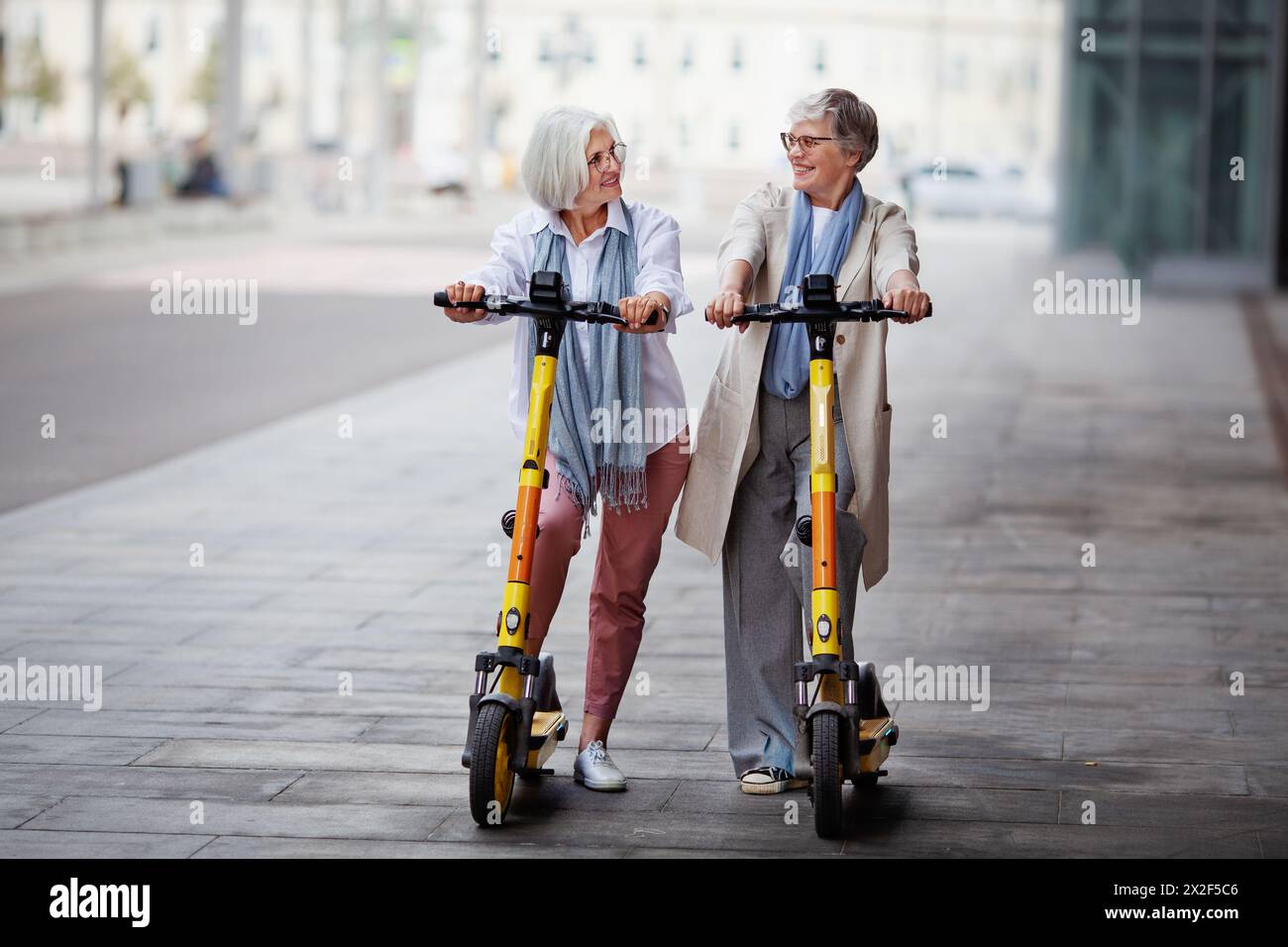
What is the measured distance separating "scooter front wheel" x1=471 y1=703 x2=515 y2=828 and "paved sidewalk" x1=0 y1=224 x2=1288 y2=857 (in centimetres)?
7

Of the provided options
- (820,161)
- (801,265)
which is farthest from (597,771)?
(820,161)

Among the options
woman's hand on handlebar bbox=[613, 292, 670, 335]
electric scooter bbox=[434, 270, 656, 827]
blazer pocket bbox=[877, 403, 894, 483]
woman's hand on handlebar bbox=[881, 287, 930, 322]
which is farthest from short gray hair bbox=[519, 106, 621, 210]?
blazer pocket bbox=[877, 403, 894, 483]

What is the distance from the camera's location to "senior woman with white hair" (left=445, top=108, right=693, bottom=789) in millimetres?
4699

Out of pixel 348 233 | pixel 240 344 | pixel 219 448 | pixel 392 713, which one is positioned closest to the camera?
pixel 392 713

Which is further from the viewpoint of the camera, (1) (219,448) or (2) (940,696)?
(1) (219,448)

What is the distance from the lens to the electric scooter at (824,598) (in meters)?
4.45

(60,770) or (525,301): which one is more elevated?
(525,301)

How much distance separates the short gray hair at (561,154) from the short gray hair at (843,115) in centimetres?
45

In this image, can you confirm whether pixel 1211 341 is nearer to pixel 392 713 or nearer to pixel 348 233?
pixel 392 713

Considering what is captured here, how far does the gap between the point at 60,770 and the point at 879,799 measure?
2077 mm

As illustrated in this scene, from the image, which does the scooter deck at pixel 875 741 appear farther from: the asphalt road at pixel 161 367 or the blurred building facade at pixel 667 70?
the blurred building facade at pixel 667 70

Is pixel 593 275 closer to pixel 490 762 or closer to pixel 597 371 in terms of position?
pixel 597 371
